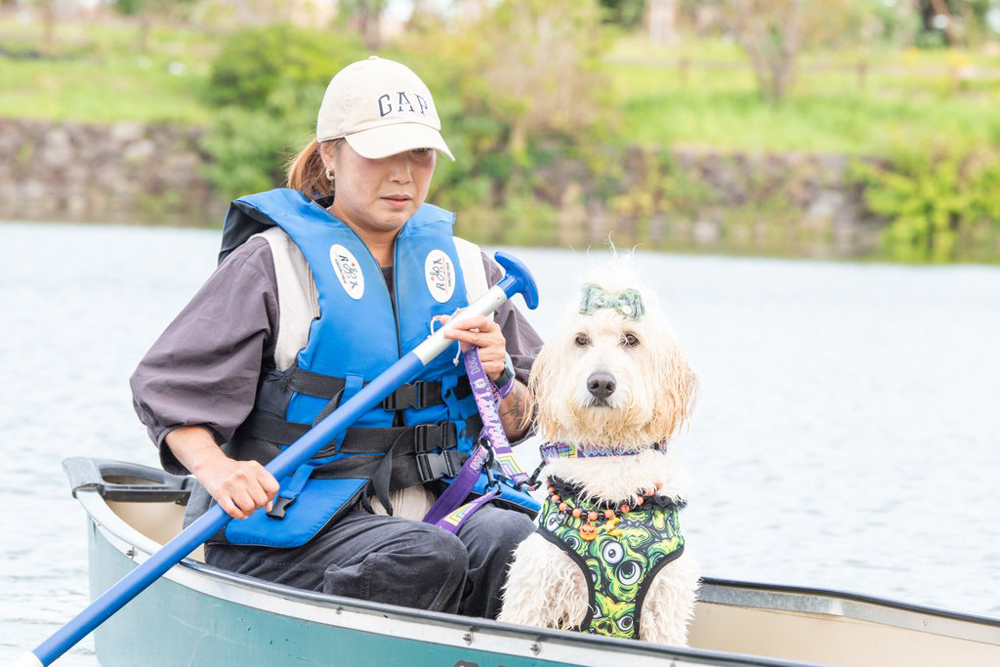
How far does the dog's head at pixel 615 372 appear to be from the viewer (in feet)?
9.37

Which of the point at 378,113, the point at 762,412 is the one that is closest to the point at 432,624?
the point at 378,113

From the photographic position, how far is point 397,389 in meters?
3.46

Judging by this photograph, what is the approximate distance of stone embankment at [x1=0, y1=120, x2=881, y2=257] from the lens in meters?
28.0

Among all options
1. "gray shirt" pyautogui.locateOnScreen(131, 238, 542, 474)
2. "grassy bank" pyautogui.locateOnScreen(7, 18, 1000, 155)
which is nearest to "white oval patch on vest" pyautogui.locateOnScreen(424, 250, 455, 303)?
"gray shirt" pyautogui.locateOnScreen(131, 238, 542, 474)

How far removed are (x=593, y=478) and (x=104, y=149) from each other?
26715mm

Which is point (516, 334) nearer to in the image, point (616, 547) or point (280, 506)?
point (280, 506)

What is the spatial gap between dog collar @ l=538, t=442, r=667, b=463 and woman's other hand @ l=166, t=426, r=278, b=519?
63cm

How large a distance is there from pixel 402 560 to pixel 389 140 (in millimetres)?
967

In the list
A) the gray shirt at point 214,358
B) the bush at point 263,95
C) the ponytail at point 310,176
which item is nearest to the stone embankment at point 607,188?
the bush at point 263,95

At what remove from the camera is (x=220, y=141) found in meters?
27.8

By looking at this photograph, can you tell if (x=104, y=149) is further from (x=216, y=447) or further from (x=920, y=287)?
(x=216, y=447)

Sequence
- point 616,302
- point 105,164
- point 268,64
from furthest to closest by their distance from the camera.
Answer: point 268,64, point 105,164, point 616,302

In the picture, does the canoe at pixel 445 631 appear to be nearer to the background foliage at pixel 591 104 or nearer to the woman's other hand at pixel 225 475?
the woman's other hand at pixel 225 475

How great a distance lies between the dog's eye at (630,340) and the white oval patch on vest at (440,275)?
76 cm
